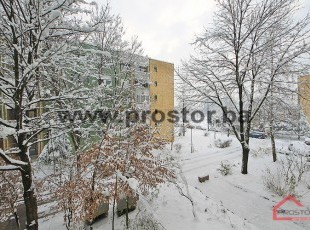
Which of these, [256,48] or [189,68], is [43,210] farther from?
[256,48]

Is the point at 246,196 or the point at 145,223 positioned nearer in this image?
the point at 145,223

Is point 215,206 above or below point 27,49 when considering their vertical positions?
below

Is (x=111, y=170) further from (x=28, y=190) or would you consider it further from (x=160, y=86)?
(x=160, y=86)

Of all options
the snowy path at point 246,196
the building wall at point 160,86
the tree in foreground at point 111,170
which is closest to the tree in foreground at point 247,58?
the snowy path at point 246,196

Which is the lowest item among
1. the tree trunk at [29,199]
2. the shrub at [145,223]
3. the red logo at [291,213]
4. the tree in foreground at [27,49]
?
the red logo at [291,213]

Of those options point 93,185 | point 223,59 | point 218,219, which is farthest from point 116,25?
point 218,219

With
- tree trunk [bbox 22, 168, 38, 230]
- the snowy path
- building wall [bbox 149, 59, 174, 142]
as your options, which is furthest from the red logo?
building wall [bbox 149, 59, 174, 142]

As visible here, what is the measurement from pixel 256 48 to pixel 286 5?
7.71 feet

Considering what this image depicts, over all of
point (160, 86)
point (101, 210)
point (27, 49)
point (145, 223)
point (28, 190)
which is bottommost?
point (145, 223)

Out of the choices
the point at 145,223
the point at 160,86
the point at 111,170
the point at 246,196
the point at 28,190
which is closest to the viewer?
the point at 28,190

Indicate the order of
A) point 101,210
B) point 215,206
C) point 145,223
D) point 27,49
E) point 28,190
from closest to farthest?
point 27,49 → point 28,190 → point 145,223 → point 101,210 → point 215,206

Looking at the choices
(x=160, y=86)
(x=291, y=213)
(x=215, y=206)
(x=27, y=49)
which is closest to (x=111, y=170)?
(x=27, y=49)

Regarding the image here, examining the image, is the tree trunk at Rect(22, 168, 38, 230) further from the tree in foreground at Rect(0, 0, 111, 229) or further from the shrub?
the shrub

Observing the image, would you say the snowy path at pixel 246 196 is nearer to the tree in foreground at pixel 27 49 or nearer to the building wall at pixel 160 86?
the tree in foreground at pixel 27 49
